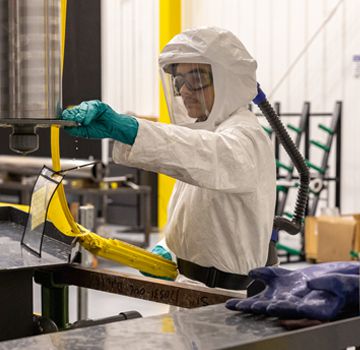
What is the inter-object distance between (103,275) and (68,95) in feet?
1.75

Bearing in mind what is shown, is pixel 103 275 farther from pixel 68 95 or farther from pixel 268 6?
pixel 268 6

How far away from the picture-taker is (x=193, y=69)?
257cm

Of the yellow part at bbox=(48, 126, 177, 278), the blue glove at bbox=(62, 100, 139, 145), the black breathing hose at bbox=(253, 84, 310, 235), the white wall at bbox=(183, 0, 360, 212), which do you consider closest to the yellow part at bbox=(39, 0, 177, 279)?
the yellow part at bbox=(48, 126, 177, 278)

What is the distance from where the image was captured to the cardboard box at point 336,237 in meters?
6.59

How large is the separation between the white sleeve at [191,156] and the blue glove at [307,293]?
58 centimetres

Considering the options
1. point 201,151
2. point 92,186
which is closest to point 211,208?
point 201,151

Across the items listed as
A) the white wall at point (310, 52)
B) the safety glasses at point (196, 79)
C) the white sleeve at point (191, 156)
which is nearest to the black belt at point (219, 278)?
the white sleeve at point (191, 156)

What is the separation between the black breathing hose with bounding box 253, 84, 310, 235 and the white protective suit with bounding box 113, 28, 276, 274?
42cm

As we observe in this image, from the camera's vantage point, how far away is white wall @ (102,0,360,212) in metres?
7.86

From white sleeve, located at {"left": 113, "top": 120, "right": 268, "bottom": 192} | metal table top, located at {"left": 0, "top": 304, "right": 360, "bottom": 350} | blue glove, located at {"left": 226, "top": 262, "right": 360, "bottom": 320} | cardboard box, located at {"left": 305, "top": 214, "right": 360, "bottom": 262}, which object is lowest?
cardboard box, located at {"left": 305, "top": 214, "right": 360, "bottom": 262}

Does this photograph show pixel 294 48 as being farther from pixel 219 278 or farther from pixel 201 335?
pixel 201 335

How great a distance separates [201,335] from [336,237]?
546 centimetres

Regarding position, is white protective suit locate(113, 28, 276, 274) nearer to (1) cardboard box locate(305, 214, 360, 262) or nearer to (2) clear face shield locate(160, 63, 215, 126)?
(2) clear face shield locate(160, 63, 215, 126)

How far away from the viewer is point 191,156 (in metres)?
2.08
